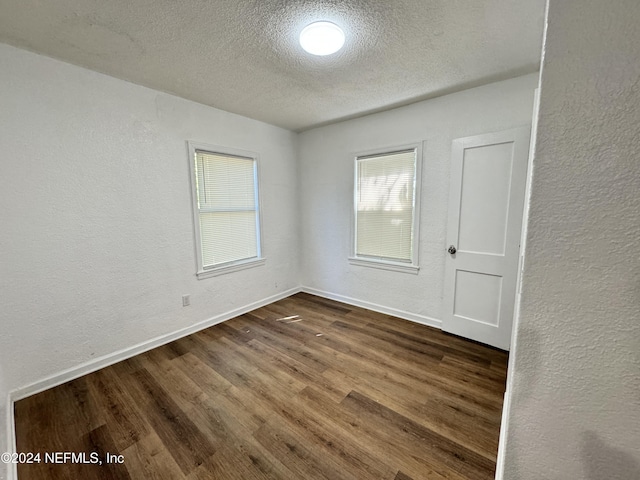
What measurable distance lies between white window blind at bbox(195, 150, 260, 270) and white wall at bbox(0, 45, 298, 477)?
0.61 ft

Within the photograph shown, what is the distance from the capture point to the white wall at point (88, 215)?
1810mm

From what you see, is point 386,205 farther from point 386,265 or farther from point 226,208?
point 226,208

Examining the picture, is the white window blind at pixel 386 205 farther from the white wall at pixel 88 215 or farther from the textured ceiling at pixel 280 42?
the white wall at pixel 88 215

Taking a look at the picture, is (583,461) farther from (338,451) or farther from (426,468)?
(338,451)

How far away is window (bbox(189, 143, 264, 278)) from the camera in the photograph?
285 centimetres

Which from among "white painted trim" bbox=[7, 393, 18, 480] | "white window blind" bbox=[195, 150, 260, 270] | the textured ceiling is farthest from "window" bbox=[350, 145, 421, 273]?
"white painted trim" bbox=[7, 393, 18, 480]

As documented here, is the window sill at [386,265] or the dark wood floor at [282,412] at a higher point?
the window sill at [386,265]

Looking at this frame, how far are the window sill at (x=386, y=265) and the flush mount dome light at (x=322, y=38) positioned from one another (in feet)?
7.36

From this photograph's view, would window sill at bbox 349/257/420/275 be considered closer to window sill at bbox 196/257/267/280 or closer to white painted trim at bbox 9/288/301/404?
window sill at bbox 196/257/267/280

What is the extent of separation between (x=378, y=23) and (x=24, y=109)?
2.49 meters

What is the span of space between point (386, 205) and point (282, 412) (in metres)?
2.39

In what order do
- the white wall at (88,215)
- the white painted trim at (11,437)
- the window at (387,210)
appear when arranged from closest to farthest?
the white painted trim at (11,437), the white wall at (88,215), the window at (387,210)

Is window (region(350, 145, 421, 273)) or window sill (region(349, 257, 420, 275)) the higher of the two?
window (region(350, 145, 421, 273))

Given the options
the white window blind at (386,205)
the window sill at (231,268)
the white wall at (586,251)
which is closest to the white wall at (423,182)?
the white window blind at (386,205)
